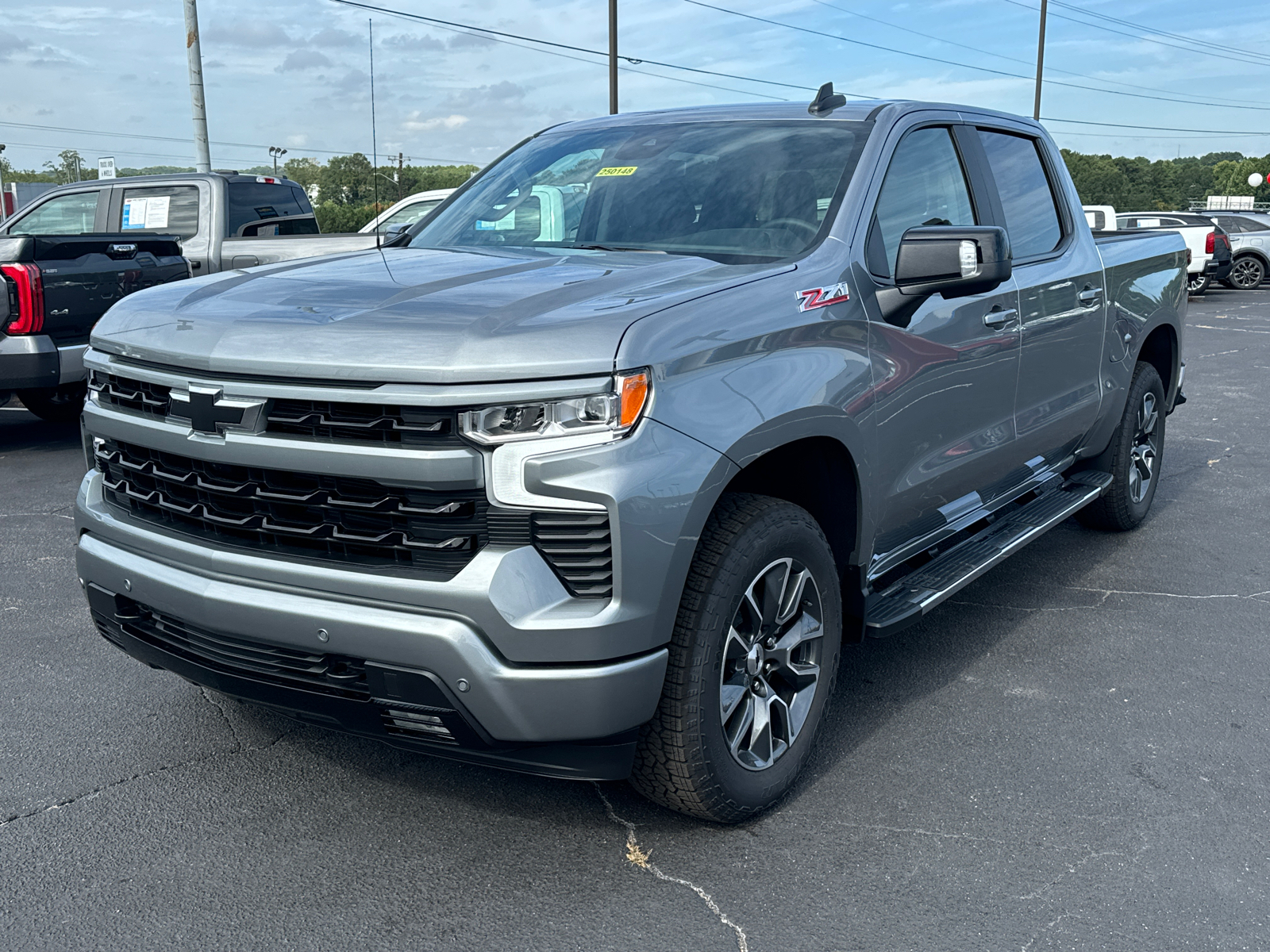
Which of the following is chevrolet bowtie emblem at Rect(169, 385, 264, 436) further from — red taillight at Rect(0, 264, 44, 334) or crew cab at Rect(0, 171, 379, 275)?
crew cab at Rect(0, 171, 379, 275)

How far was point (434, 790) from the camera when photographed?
10.8 ft

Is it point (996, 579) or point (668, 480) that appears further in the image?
point (996, 579)

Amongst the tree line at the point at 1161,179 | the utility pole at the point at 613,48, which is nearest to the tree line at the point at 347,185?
the utility pole at the point at 613,48

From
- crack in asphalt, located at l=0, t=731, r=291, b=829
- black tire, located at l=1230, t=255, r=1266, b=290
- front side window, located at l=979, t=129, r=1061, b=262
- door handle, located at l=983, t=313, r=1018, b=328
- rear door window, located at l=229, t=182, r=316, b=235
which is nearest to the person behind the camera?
crack in asphalt, located at l=0, t=731, r=291, b=829

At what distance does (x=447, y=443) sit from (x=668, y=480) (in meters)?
0.49

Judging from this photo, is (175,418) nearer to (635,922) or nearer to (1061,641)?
(635,922)

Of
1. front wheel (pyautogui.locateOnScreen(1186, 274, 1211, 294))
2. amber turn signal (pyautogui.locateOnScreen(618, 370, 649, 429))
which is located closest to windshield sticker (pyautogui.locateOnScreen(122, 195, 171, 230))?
amber turn signal (pyautogui.locateOnScreen(618, 370, 649, 429))

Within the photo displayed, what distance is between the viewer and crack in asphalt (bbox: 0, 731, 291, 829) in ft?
10.3

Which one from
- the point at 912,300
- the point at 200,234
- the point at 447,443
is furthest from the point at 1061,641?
the point at 200,234

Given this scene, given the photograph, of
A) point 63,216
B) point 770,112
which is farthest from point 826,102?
point 63,216

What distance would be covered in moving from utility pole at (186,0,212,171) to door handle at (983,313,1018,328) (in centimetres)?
1632

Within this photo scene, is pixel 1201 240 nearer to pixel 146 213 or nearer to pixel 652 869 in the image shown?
pixel 146 213

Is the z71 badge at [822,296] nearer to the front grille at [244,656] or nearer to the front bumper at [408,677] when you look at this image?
the front bumper at [408,677]

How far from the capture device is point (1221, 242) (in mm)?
22484
